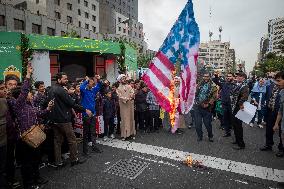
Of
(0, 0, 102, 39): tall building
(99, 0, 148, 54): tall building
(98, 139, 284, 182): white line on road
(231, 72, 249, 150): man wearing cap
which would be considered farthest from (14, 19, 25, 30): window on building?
(231, 72, 249, 150): man wearing cap

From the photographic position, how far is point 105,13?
207 feet

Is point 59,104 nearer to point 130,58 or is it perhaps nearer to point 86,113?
point 86,113

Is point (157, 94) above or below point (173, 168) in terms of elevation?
above

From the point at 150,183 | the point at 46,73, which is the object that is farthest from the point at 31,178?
the point at 46,73

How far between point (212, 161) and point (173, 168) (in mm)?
1089

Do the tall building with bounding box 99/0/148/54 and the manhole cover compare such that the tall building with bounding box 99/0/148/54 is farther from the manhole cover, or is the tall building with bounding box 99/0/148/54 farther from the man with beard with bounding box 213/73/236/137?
the manhole cover

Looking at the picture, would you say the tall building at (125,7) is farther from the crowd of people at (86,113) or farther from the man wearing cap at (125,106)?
the man wearing cap at (125,106)

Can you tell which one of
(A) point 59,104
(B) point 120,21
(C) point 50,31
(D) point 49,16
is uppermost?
(B) point 120,21

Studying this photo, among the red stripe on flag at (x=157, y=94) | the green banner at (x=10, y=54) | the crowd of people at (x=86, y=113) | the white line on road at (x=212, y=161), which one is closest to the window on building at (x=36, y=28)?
the green banner at (x=10, y=54)

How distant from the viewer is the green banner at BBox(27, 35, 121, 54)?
17.1 metres

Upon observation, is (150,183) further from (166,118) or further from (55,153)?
(166,118)

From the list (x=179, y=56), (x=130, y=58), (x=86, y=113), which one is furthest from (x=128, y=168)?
(x=130, y=58)

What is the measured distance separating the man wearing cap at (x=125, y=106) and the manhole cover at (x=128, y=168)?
216cm

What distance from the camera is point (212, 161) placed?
639 centimetres
